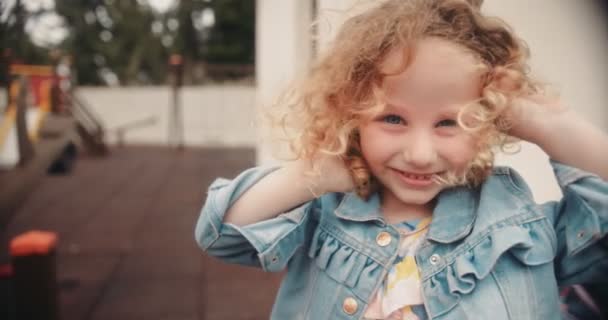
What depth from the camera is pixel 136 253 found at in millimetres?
4188

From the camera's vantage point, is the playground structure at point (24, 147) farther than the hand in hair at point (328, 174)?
Yes

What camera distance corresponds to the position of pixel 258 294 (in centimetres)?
340

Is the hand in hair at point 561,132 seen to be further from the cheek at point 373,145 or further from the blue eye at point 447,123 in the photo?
the cheek at point 373,145

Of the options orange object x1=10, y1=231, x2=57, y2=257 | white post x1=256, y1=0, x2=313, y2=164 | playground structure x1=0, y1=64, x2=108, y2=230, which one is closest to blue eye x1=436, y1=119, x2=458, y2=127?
orange object x1=10, y1=231, x2=57, y2=257

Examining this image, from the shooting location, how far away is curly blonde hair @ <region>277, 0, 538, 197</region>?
95cm

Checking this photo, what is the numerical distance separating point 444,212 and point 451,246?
66mm

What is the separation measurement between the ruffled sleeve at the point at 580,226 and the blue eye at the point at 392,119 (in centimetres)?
32

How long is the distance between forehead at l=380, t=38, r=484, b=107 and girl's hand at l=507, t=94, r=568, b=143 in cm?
11

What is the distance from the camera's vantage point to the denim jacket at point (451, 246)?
980mm

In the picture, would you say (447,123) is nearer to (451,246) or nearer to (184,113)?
(451,246)

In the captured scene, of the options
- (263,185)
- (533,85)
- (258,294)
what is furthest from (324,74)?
(258,294)

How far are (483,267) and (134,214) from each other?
4.94m

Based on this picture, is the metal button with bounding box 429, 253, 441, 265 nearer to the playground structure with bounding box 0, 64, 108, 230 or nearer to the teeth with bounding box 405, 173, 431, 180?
the teeth with bounding box 405, 173, 431, 180

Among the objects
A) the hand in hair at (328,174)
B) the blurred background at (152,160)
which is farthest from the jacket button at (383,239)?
the blurred background at (152,160)
